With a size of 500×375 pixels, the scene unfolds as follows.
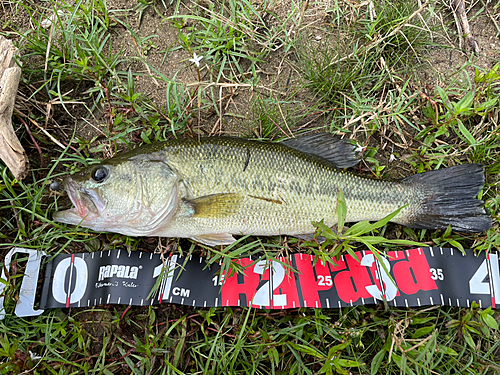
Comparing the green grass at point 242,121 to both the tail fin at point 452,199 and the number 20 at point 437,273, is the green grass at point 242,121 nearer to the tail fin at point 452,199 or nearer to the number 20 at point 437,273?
the tail fin at point 452,199

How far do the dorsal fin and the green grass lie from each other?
Answer: 278 mm

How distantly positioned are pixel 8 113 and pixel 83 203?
118 cm

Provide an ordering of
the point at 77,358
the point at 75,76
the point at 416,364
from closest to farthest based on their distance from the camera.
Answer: the point at 416,364 → the point at 77,358 → the point at 75,76

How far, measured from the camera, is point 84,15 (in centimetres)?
329

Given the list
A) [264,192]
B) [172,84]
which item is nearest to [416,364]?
[264,192]

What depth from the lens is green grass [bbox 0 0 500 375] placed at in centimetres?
283

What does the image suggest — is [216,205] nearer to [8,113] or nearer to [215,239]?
[215,239]

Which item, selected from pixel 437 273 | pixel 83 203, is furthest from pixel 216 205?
pixel 437 273

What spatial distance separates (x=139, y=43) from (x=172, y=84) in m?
0.77

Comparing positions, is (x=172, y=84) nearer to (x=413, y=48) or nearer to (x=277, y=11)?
(x=277, y=11)

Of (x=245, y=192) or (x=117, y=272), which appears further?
(x=117, y=272)

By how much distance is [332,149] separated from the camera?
3.02 meters

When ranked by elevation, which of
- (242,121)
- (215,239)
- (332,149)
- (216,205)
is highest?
(242,121)

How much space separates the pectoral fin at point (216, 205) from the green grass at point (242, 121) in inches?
16.6
